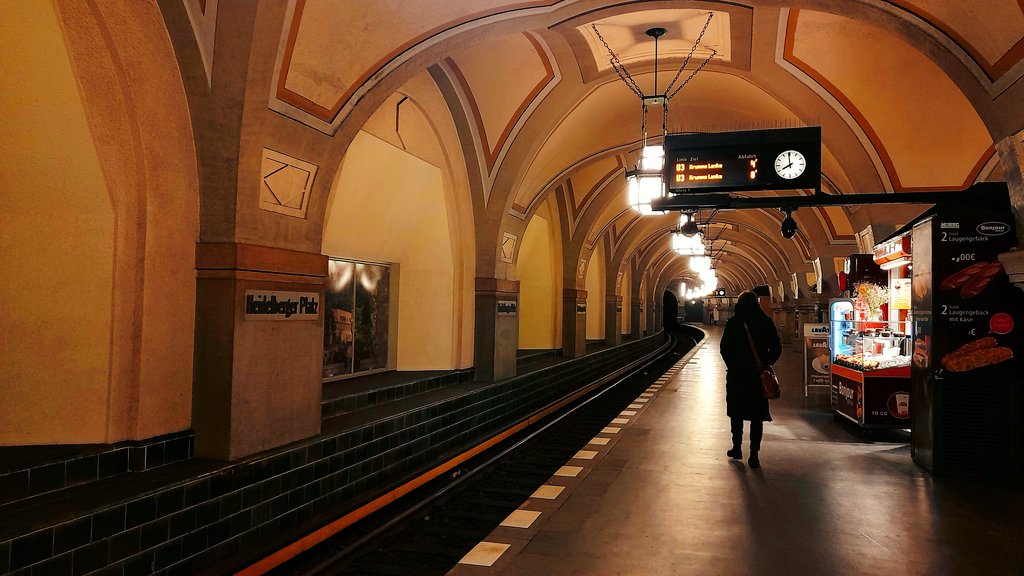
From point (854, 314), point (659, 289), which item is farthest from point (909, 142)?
point (659, 289)

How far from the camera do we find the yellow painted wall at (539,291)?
15602 mm

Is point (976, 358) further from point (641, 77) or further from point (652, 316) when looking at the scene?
point (652, 316)

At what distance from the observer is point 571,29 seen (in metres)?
7.72

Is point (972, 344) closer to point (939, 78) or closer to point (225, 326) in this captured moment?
point (939, 78)

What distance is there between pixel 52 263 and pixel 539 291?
12217 millimetres

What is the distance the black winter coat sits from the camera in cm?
603

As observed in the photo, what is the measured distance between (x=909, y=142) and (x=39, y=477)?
9977 millimetres

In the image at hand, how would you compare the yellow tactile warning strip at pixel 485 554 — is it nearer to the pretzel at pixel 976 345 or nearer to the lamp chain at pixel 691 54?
the pretzel at pixel 976 345

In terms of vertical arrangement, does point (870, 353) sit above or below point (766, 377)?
above

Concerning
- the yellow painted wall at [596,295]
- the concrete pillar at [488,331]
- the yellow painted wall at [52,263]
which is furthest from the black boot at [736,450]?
the yellow painted wall at [596,295]

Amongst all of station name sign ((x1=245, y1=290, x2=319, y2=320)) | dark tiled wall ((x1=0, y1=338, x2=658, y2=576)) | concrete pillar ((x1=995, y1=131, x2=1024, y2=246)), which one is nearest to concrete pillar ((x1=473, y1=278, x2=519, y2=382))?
dark tiled wall ((x1=0, y1=338, x2=658, y2=576))

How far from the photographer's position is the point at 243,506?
4.64 meters

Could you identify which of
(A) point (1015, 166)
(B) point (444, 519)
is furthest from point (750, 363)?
(B) point (444, 519)

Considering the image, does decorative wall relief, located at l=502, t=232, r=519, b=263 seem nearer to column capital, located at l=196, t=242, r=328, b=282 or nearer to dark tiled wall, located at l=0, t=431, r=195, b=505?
column capital, located at l=196, t=242, r=328, b=282
